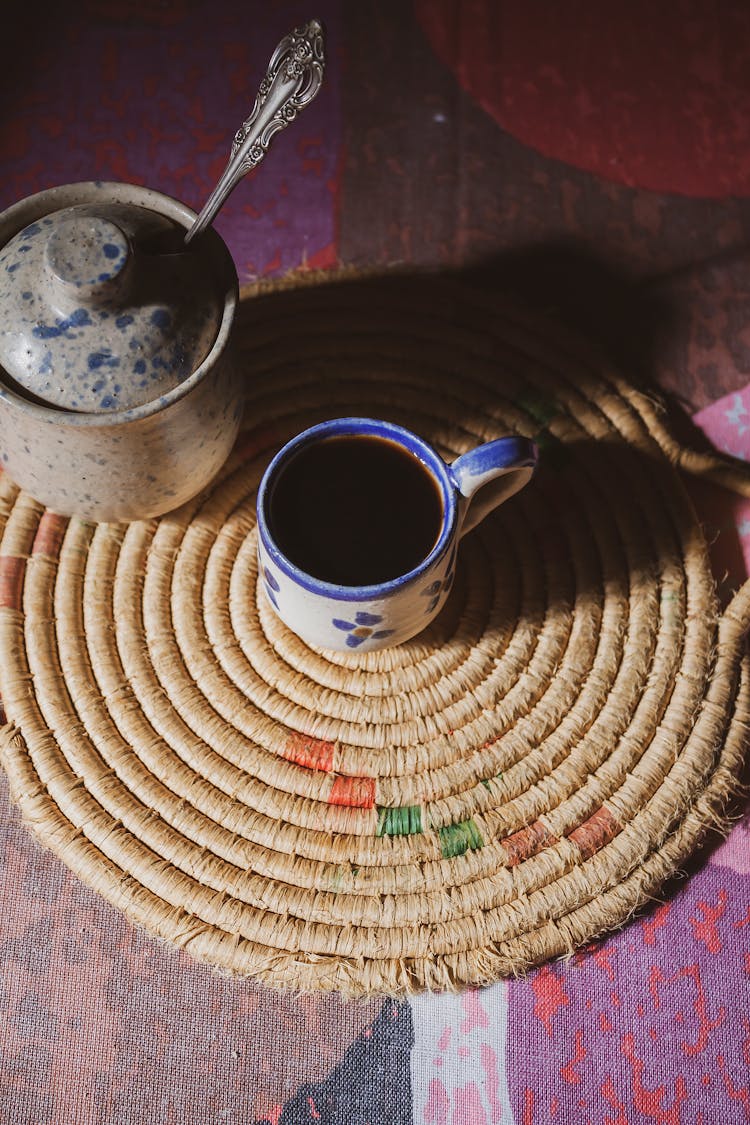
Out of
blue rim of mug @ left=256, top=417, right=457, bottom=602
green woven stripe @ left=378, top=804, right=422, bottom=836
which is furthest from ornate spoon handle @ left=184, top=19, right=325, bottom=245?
green woven stripe @ left=378, top=804, right=422, bottom=836

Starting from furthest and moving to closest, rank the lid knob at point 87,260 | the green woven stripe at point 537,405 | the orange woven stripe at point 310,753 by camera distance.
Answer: the green woven stripe at point 537,405, the orange woven stripe at point 310,753, the lid knob at point 87,260

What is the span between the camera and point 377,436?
0.56 m

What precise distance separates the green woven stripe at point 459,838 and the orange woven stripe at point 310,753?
0.26 feet

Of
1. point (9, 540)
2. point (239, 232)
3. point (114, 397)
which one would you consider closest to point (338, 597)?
point (114, 397)

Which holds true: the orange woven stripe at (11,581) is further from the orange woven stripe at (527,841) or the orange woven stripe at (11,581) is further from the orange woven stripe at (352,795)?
the orange woven stripe at (527,841)

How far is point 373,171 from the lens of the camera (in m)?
0.89

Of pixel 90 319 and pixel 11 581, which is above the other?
pixel 90 319

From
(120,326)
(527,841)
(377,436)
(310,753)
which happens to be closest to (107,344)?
(120,326)

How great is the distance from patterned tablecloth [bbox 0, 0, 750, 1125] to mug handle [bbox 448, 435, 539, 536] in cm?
26

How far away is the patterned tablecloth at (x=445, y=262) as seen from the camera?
0.59 m

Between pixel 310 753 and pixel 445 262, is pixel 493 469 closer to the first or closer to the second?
pixel 310 753

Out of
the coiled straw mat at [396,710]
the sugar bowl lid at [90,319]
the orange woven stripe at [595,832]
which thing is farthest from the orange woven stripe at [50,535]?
the orange woven stripe at [595,832]

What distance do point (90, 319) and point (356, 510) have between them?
0.59 feet

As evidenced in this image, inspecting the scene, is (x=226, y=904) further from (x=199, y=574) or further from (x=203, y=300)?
(x=203, y=300)
